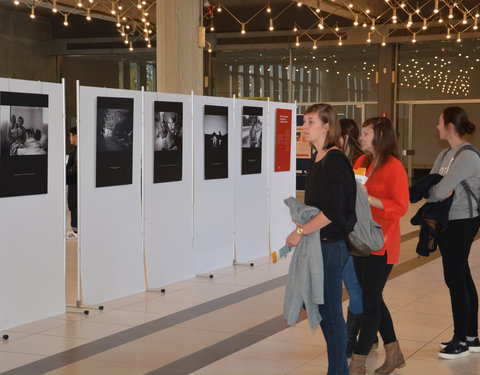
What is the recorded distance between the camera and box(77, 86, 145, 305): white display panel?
21.2 ft

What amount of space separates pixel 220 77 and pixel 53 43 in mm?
4459

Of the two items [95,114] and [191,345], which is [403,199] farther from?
[95,114]

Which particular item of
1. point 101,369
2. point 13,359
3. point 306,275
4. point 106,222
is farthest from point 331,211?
point 106,222

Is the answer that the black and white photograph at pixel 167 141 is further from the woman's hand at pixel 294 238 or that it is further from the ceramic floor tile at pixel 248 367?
the woman's hand at pixel 294 238

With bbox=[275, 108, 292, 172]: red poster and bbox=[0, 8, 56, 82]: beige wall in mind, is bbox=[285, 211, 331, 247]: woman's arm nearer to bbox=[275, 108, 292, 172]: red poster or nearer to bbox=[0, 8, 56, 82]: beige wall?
bbox=[275, 108, 292, 172]: red poster

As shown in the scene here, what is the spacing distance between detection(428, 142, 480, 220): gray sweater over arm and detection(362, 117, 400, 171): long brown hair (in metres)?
0.47

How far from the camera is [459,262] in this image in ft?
15.9

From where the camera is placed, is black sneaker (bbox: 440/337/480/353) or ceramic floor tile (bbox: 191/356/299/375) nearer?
ceramic floor tile (bbox: 191/356/299/375)

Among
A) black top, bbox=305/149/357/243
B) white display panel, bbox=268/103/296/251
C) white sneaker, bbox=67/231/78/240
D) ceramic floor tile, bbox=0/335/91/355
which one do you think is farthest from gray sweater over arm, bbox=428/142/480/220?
white sneaker, bbox=67/231/78/240

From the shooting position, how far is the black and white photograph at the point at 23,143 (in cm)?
559

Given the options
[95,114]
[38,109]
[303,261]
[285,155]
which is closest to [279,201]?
[285,155]

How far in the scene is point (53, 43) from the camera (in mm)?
19969

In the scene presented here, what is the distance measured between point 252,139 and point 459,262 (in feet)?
14.5

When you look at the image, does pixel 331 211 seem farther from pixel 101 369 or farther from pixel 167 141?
pixel 167 141
